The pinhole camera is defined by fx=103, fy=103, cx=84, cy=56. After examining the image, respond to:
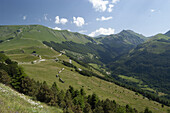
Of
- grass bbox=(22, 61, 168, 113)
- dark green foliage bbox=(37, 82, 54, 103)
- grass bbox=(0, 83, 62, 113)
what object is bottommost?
A: grass bbox=(22, 61, 168, 113)

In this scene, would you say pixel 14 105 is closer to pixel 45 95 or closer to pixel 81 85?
pixel 45 95

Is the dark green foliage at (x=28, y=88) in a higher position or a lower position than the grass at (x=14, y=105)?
lower

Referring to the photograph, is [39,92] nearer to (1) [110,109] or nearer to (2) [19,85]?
(2) [19,85]

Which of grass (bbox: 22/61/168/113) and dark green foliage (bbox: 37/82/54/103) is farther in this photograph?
grass (bbox: 22/61/168/113)

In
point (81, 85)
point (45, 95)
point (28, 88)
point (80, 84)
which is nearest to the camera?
point (45, 95)

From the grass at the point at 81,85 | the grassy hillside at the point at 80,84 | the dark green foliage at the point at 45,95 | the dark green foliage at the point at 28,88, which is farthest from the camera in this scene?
the grass at the point at 81,85

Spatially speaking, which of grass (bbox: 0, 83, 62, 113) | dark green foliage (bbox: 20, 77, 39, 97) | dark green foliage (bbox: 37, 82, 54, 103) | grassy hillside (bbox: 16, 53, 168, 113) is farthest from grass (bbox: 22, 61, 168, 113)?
grass (bbox: 0, 83, 62, 113)

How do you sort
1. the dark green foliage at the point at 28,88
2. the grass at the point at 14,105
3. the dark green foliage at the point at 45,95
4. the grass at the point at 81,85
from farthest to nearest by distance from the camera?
the grass at the point at 81,85 → the dark green foliage at the point at 28,88 → the dark green foliage at the point at 45,95 → the grass at the point at 14,105

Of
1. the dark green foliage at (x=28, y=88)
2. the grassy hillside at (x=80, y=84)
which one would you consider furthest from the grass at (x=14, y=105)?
the grassy hillside at (x=80, y=84)

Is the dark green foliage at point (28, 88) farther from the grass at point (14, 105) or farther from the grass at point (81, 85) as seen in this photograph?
the grass at point (81, 85)

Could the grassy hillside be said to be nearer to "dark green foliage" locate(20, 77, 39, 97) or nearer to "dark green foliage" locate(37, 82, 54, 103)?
"dark green foliage" locate(20, 77, 39, 97)

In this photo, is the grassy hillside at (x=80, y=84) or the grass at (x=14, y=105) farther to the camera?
the grassy hillside at (x=80, y=84)

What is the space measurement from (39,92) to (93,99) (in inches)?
1207

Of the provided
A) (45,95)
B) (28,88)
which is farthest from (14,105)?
(28,88)
